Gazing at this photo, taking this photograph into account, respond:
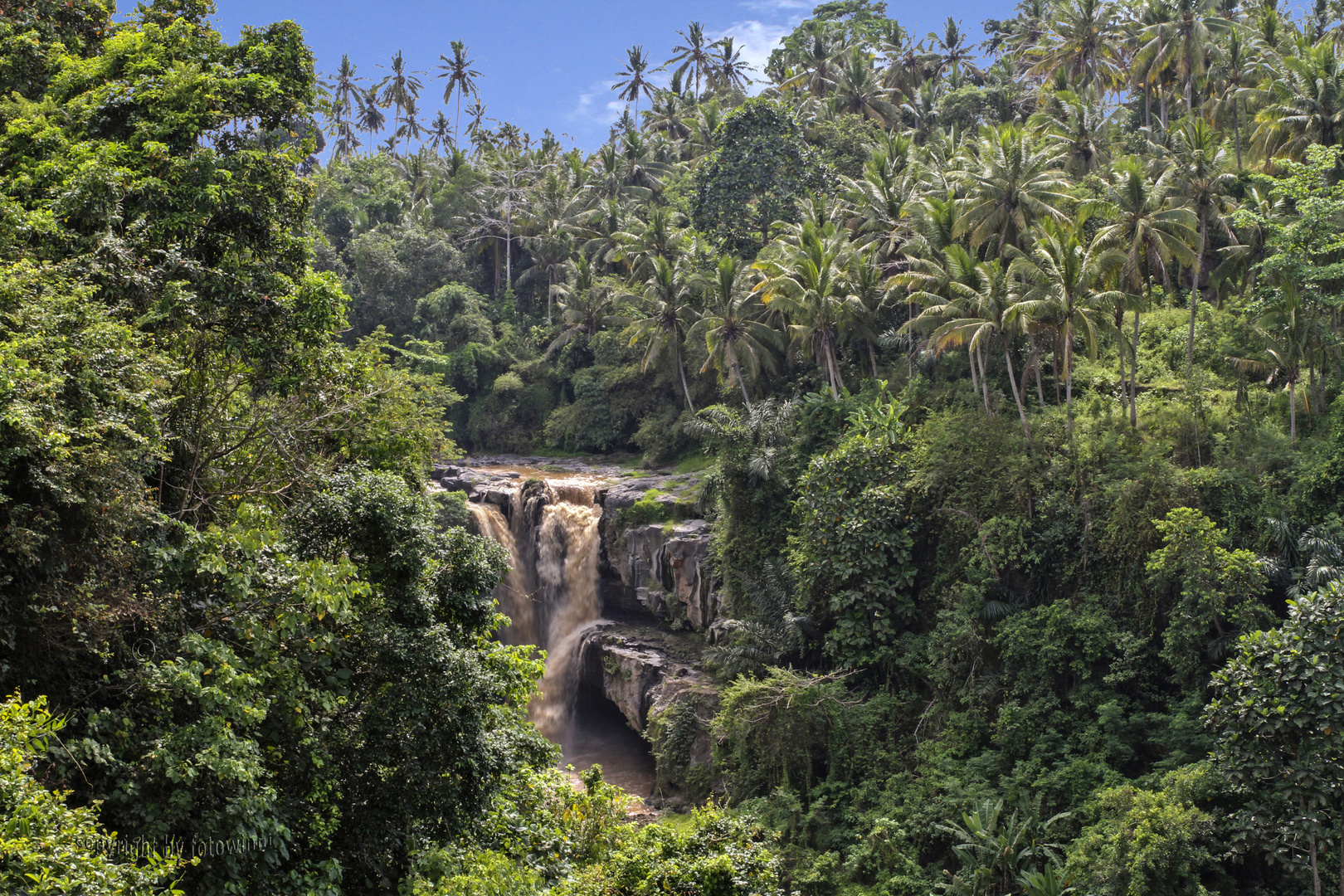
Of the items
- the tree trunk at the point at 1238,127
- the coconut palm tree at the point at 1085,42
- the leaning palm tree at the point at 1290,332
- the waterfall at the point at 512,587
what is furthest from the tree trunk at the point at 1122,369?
the coconut palm tree at the point at 1085,42

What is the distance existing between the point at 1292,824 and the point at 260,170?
747 inches

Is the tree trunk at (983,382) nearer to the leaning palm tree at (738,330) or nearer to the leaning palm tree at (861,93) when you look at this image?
the leaning palm tree at (738,330)

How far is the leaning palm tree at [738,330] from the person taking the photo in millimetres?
32906

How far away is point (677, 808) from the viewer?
24422mm

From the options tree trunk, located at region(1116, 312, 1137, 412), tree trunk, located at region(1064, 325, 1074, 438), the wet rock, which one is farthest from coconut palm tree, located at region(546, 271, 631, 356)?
tree trunk, located at region(1064, 325, 1074, 438)

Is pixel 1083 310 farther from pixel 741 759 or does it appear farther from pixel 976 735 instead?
pixel 741 759

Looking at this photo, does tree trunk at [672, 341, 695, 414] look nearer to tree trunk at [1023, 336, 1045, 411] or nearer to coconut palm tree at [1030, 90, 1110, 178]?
tree trunk at [1023, 336, 1045, 411]

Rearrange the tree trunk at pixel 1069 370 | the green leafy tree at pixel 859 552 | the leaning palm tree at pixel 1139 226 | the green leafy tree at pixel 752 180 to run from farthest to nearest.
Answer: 1. the green leafy tree at pixel 752 180
2. the green leafy tree at pixel 859 552
3. the leaning palm tree at pixel 1139 226
4. the tree trunk at pixel 1069 370

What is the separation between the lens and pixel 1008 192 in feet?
89.8

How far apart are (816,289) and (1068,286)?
827 centimetres

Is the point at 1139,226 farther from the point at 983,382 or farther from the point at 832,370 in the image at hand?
the point at 832,370

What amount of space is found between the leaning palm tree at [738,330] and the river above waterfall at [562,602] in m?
6.41

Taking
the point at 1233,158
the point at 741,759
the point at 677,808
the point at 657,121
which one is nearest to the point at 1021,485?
the point at 741,759

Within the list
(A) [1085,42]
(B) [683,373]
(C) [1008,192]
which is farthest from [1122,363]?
(A) [1085,42]
